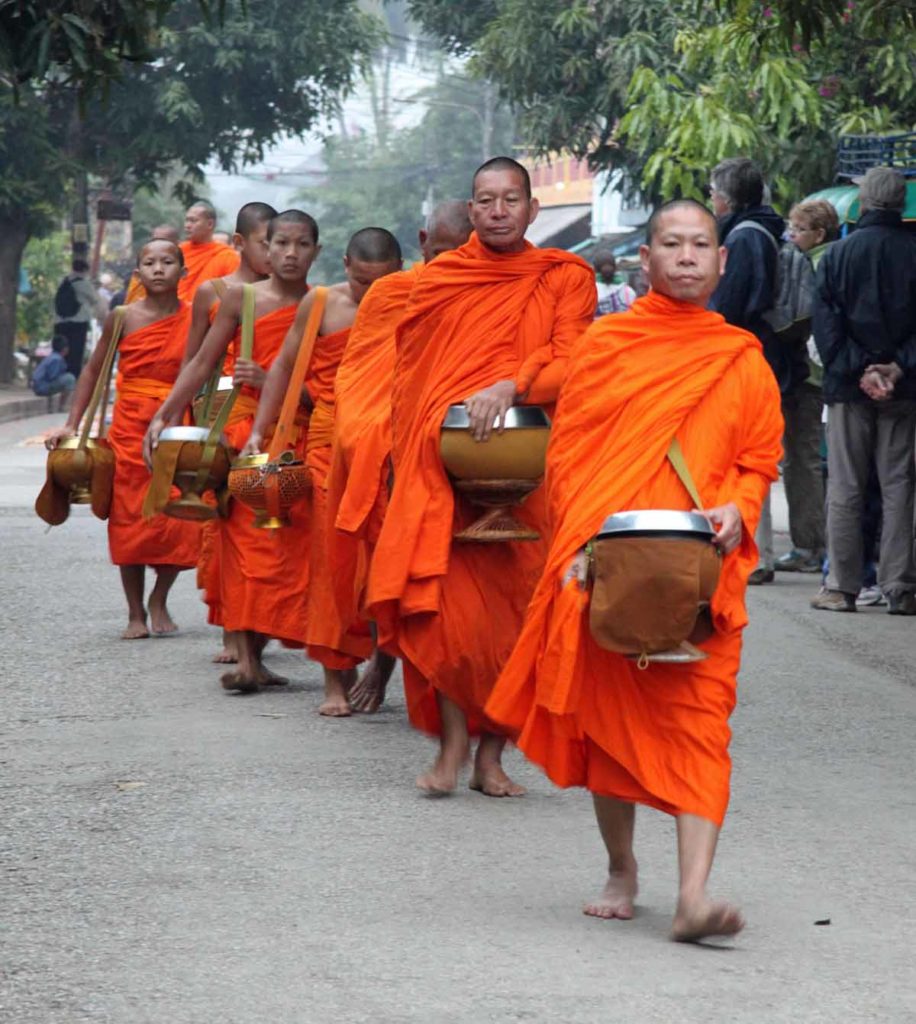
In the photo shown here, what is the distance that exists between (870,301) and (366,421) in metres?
4.09

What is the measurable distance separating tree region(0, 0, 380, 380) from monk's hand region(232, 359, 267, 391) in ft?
84.2

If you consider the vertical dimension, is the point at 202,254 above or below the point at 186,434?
above

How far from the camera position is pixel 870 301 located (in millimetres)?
10898

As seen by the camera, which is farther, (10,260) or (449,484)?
(10,260)

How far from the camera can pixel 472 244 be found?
6684 mm

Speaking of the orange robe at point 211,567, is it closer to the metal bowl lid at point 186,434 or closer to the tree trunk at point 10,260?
the metal bowl lid at point 186,434

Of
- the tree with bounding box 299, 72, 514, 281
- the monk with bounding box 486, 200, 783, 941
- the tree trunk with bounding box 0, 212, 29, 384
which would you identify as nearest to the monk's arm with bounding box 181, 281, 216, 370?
the monk with bounding box 486, 200, 783, 941

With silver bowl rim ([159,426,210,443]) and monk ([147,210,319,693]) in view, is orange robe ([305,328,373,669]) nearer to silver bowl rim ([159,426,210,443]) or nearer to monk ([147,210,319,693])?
monk ([147,210,319,693])

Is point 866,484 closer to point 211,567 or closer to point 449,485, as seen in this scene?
point 211,567

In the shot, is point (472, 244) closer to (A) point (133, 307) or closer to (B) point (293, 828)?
(B) point (293, 828)

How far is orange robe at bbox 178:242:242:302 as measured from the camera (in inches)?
504

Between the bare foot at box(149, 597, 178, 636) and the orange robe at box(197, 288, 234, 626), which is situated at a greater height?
the orange robe at box(197, 288, 234, 626)

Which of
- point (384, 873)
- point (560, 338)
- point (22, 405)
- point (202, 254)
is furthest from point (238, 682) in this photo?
point (22, 405)

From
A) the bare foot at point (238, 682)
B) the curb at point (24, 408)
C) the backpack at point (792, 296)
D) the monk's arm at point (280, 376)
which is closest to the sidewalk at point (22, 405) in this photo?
the curb at point (24, 408)
